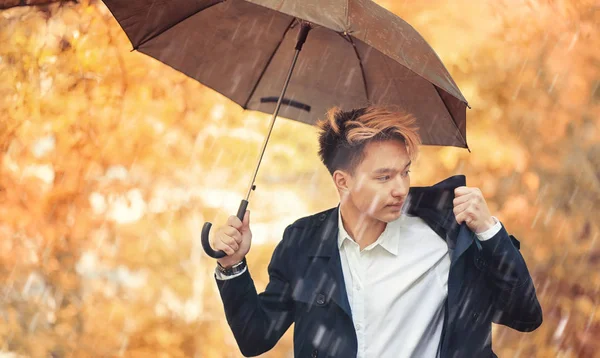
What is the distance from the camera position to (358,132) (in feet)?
8.51

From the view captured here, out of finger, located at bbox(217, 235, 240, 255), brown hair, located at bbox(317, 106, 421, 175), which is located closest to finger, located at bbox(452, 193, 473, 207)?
brown hair, located at bbox(317, 106, 421, 175)

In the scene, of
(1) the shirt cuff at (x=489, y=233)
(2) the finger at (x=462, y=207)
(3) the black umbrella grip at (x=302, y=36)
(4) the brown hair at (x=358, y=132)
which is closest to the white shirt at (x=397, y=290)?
(1) the shirt cuff at (x=489, y=233)

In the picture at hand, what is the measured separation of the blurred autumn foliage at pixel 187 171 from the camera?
4.45 m

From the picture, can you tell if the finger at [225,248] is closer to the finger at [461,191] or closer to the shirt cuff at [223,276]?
the shirt cuff at [223,276]

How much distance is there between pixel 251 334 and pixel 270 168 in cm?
231

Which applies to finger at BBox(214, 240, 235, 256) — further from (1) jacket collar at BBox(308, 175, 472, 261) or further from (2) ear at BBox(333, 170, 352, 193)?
(2) ear at BBox(333, 170, 352, 193)

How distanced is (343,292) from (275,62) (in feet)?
3.58

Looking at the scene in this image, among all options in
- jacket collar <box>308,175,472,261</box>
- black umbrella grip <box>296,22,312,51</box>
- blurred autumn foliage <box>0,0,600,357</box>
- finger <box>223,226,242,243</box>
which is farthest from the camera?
blurred autumn foliage <box>0,0,600,357</box>

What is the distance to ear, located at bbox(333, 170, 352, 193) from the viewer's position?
2650 millimetres

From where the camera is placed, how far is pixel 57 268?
4.95 m

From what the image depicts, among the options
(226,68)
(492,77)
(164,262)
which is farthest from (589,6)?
(164,262)

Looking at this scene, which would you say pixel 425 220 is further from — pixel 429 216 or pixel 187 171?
pixel 187 171

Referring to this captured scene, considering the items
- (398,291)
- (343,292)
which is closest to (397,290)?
(398,291)

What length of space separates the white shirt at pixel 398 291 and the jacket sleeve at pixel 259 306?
245 millimetres
